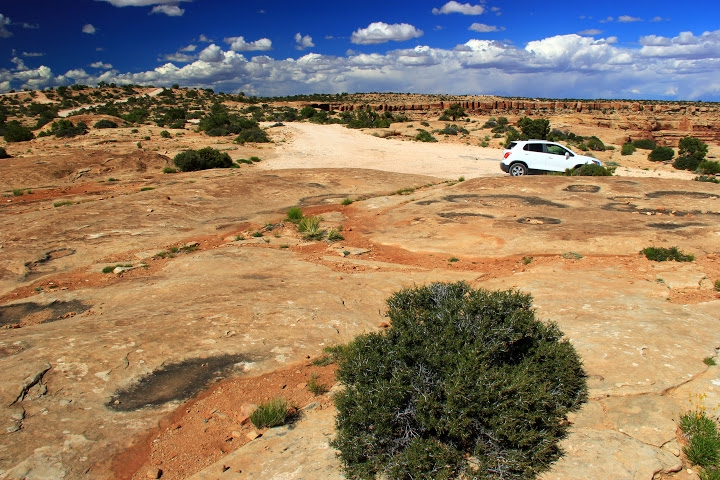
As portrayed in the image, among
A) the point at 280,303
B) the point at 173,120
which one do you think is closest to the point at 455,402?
the point at 280,303

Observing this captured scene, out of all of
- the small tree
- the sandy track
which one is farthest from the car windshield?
the small tree

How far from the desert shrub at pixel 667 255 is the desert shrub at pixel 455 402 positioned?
18.7 ft

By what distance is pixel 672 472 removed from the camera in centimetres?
354

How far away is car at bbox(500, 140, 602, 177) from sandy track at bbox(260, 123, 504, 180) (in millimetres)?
1884

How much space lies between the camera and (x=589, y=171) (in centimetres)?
1961

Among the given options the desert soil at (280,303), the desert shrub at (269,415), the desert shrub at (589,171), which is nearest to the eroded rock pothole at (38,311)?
the desert soil at (280,303)

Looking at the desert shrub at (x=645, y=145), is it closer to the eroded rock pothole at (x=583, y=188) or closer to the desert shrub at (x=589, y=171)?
the desert shrub at (x=589, y=171)

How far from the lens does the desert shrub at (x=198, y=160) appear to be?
2187cm

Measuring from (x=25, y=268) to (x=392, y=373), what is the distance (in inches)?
338

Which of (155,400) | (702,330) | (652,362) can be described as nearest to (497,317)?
(652,362)

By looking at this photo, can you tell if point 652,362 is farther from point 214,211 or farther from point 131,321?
point 214,211

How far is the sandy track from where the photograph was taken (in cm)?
2434

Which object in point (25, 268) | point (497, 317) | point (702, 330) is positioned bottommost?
point (25, 268)

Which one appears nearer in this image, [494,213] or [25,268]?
[25,268]
